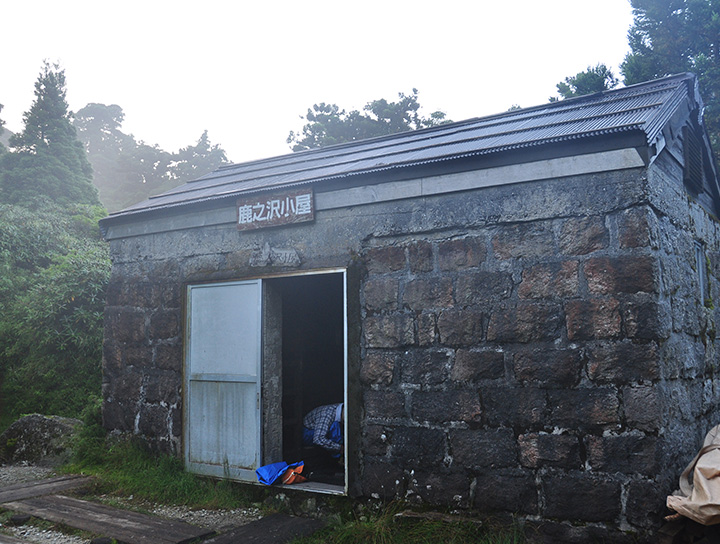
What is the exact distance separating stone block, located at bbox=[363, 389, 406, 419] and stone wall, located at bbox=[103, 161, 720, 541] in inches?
0.4

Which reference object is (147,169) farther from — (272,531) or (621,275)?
(621,275)

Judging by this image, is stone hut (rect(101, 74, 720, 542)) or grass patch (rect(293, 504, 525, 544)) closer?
stone hut (rect(101, 74, 720, 542))

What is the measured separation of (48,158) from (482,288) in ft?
61.0

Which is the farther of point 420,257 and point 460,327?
point 420,257

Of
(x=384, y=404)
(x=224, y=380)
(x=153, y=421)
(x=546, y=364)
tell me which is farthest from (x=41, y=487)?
(x=546, y=364)

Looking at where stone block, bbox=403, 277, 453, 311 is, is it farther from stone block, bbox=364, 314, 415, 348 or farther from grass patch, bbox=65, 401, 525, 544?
grass patch, bbox=65, 401, 525, 544

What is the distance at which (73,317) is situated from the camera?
1002cm

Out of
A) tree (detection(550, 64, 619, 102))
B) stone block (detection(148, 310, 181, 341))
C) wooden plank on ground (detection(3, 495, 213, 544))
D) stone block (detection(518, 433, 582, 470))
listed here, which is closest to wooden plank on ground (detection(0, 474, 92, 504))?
wooden plank on ground (detection(3, 495, 213, 544))

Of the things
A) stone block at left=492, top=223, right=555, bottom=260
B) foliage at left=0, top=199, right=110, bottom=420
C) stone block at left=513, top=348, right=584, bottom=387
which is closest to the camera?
stone block at left=513, top=348, right=584, bottom=387

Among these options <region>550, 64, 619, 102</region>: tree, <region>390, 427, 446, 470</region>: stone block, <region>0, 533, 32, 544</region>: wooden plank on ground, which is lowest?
<region>0, 533, 32, 544</region>: wooden plank on ground

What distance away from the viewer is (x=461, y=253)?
4.40m

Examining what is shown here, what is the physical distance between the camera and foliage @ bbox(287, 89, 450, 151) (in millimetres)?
22500

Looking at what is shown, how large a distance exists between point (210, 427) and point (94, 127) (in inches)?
1350

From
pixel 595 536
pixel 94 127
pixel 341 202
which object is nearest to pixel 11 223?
pixel 341 202
